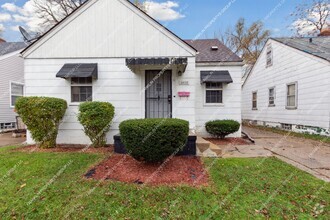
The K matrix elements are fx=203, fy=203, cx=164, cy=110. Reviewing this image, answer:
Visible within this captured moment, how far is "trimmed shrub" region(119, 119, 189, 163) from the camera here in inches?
164

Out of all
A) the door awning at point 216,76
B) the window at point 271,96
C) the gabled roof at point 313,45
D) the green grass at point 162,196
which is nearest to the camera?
the green grass at point 162,196

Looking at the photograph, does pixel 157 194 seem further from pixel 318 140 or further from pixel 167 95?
pixel 318 140

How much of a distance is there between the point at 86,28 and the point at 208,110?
6.11 m

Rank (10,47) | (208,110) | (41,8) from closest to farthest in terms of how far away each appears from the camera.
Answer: (208,110) → (10,47) → (41,8)

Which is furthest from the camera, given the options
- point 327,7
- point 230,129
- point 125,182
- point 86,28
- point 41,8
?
point 41,8

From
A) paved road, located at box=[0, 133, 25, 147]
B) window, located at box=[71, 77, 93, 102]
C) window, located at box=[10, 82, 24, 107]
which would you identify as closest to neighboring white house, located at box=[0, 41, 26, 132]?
window, located at box=[10, 82, 24, 107]

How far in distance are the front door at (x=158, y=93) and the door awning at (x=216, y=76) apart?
222cm

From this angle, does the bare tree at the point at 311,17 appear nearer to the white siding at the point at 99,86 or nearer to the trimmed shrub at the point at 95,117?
the white siding at the point at 99,86

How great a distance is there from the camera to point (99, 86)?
7.51 meters

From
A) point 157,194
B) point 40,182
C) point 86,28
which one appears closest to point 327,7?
point 86,28

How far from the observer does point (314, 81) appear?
386 inches

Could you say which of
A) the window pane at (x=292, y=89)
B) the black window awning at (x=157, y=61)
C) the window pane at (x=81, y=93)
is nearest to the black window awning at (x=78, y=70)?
the window pane at (x=81, y=93)

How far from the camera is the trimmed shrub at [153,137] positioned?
4.17 meters

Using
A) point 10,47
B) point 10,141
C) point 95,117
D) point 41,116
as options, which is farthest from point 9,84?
point 95,117
